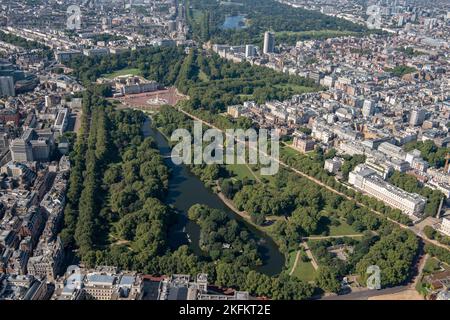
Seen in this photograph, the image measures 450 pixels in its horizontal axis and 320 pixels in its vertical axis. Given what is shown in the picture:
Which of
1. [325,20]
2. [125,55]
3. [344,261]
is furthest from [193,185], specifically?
[325,20]

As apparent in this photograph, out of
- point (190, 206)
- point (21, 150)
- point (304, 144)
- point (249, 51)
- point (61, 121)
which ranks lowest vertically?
point (190, 206)

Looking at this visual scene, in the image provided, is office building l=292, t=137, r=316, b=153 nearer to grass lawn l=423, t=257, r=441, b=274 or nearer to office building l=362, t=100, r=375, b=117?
office building l=362, t=100, r=375, b=117

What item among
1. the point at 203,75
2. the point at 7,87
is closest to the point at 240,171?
the point at 7,87

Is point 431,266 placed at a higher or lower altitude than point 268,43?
lower

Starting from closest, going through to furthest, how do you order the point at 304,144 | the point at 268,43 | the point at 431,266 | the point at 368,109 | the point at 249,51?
the point at 431,266 → the point at 304,144 → the point at 368,109 → the point at 249,51 → the point at 268,43

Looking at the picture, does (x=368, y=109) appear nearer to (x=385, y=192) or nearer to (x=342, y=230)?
(x=385, y=192)

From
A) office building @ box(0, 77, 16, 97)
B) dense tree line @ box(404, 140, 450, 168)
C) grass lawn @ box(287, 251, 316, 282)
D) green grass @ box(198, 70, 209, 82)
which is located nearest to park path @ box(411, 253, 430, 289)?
grass lawn @ box(287, 251, 316, 282)

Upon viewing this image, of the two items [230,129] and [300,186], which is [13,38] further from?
[300,186]
